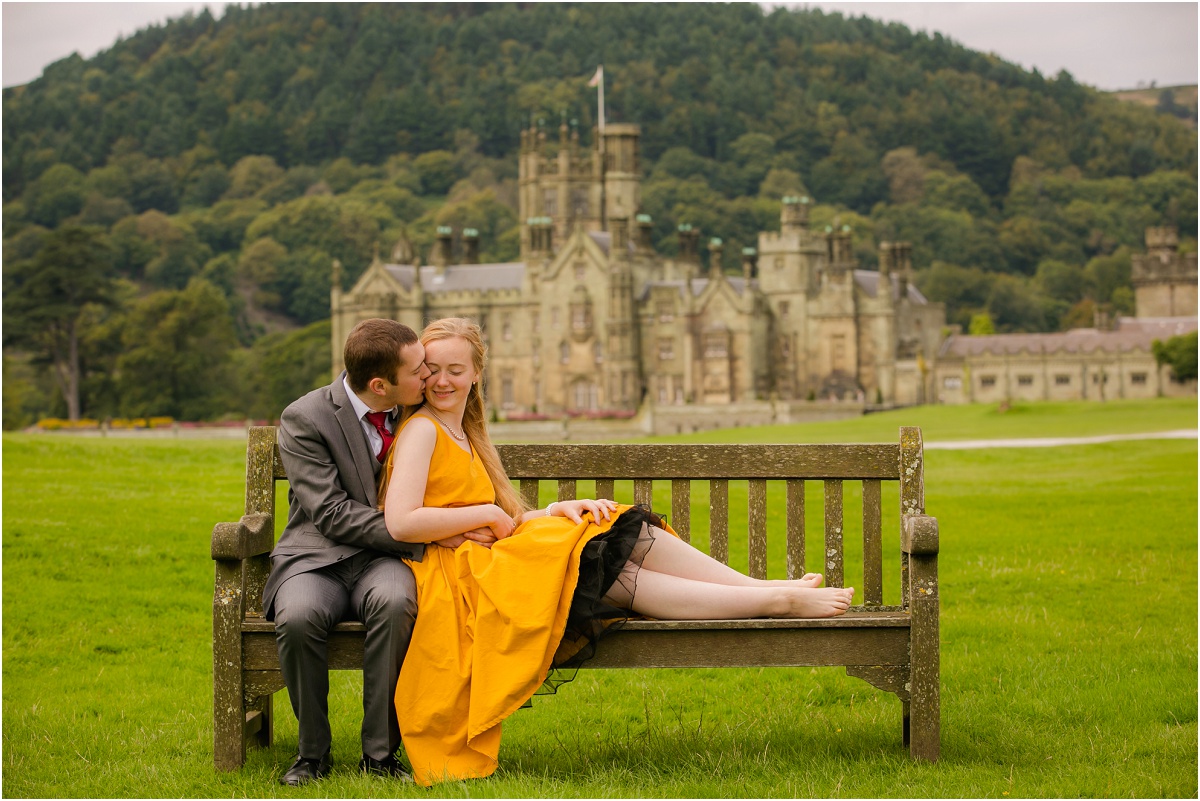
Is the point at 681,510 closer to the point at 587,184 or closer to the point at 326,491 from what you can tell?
the point at 326,491

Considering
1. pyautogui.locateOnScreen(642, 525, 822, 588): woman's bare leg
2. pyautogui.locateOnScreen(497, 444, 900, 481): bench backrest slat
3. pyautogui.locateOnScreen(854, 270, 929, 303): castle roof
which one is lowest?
pyautogui.locateOnScreen(642, 525, 822, 588): woman's bare leg

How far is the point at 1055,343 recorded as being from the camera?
71125 mm

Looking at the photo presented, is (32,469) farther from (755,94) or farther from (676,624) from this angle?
(755,94)

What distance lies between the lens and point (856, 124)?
13788cm

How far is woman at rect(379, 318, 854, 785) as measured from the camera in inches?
250

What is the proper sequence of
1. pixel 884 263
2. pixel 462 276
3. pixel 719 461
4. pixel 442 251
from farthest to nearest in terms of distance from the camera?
Answer: pixel 442 251 → pixel 462 276 → pixel 884 263 → pixel 719 461

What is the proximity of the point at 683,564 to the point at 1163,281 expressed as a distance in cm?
9281

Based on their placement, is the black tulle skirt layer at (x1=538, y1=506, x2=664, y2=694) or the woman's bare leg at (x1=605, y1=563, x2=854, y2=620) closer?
the black tulle skirt layer at (x1=538, y1=506, x2=664, y2=694)

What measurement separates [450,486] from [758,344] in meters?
63.5

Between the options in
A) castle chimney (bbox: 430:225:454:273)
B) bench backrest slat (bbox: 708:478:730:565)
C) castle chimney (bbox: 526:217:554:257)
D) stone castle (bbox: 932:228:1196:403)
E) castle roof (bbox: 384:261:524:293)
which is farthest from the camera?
castle chimney (bbox: 430:225:454:273)

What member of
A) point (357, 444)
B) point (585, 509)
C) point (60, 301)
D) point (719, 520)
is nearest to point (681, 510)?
point (719, 520)

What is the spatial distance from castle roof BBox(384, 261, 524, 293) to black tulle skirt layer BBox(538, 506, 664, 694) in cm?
6875

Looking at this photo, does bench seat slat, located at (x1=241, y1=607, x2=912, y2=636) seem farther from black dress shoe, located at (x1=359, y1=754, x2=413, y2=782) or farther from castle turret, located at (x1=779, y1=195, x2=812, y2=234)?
castle turret, located at (x1=779, y1=195, x2=812, y2=234)

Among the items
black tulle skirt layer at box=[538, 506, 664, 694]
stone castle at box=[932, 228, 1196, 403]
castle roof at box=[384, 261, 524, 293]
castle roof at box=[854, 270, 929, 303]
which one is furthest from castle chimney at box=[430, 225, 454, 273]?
black tulle skirt layer at box=[538, 506, 664, 694]
